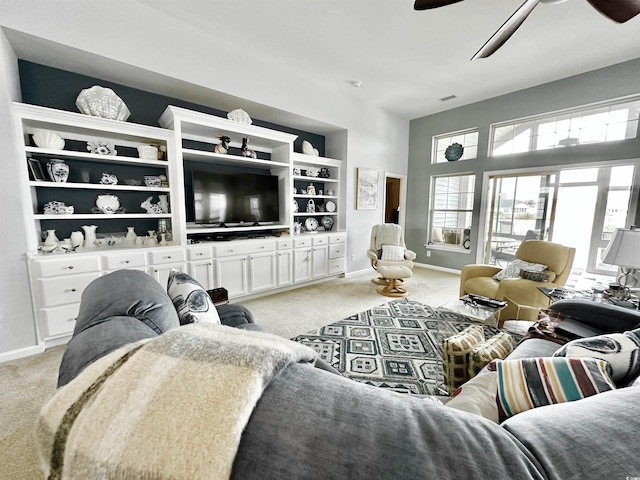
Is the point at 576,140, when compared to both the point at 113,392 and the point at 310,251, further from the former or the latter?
the point at 113,392

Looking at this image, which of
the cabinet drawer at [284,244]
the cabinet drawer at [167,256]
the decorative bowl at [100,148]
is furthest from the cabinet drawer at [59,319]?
the cabinet drawer at [284,244]

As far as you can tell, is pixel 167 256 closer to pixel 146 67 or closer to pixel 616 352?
pixel 146 67

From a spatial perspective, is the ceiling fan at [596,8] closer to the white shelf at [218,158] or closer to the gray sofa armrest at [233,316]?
the white shelf at [218,158]

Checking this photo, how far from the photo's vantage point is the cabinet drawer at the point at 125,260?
7.93ft

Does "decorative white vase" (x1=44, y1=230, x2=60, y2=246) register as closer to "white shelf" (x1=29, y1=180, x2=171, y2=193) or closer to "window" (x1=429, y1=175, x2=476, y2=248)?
"white shelf" (x1=29, y1=180, x2=171, y2=193)

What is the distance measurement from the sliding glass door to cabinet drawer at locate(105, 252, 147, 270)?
17.1ft

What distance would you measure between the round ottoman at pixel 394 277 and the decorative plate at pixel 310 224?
1385 millimetres

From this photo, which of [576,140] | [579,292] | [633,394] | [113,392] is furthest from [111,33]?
[576,140]

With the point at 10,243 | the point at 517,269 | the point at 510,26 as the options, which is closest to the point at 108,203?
the point at 10,243

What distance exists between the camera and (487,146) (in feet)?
14.6

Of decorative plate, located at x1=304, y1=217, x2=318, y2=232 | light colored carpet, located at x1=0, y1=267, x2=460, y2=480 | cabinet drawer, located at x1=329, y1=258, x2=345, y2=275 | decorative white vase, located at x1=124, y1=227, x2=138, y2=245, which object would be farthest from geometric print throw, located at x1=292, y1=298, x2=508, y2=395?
decorative white vase, located at x1=124, y1=227, x2=138, y2=245

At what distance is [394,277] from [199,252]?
2.61 meters

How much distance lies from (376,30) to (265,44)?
127 cm

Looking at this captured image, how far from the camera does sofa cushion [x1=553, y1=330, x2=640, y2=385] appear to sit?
0.90 metres
